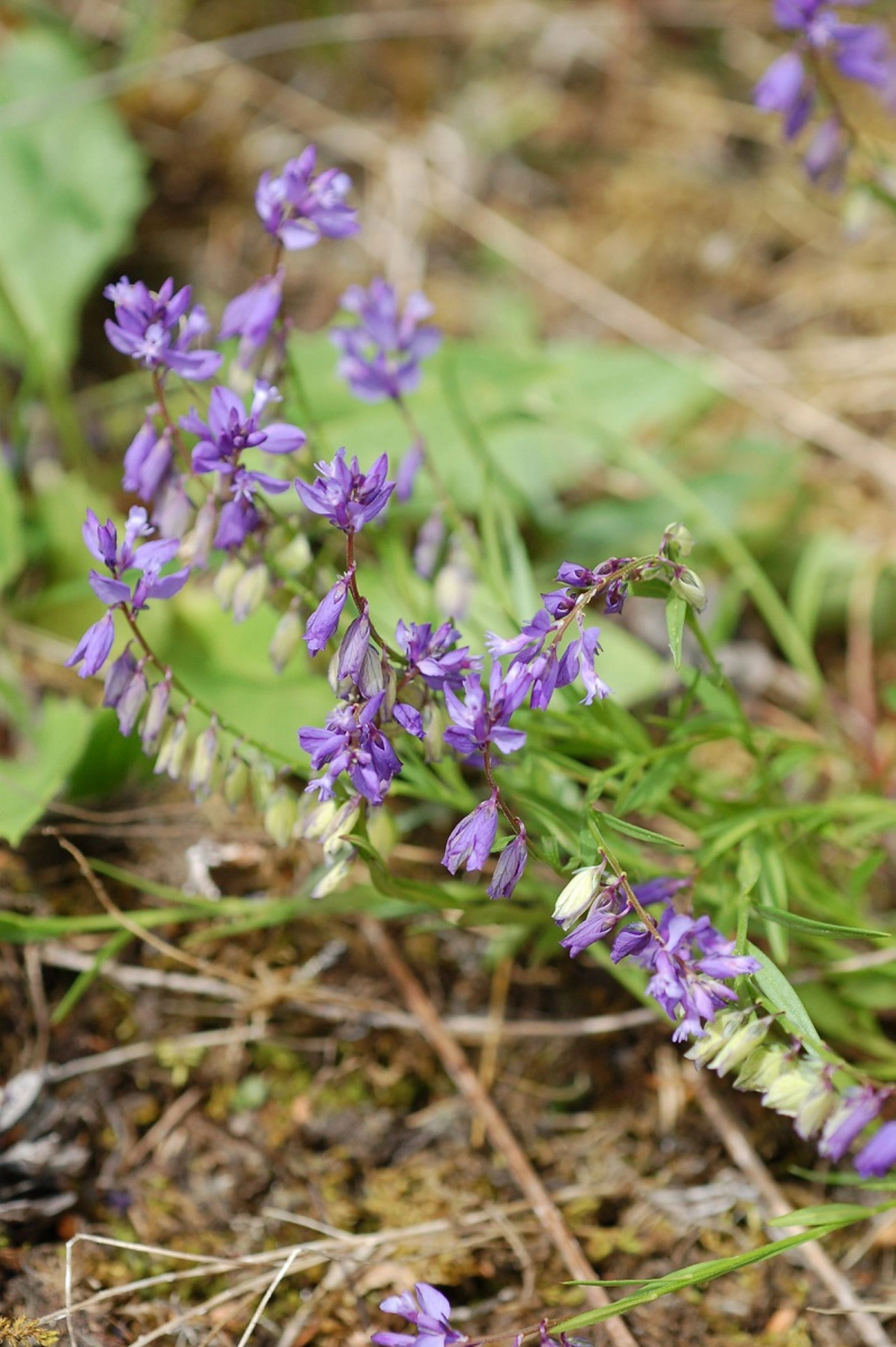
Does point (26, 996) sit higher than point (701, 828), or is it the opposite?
point (701, 828)

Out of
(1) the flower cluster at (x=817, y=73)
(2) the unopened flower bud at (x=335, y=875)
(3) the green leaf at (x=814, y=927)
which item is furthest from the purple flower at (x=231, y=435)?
(1) the flower cluster at (x=817, y=73)

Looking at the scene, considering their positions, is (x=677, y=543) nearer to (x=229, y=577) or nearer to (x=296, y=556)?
(x=296, y=556)

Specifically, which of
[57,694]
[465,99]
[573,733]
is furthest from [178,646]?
[465,99]

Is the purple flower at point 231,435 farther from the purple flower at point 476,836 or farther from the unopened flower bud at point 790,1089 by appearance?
the unopened flower bud at point 790,1089

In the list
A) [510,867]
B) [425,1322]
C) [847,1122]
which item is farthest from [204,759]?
[847,1122]

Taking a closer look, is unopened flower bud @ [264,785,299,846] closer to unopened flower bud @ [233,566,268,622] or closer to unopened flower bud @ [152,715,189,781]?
unopened flower bud @ [152,715,189,781]

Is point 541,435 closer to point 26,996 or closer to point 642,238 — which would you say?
point 642,238
